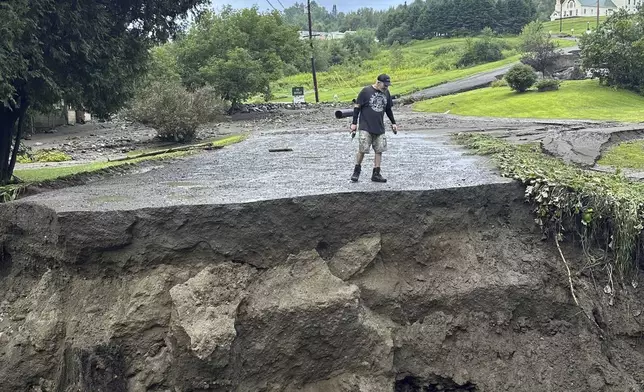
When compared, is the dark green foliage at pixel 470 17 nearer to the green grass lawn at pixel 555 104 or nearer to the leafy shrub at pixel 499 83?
the leafy shrub at pixel 499 83

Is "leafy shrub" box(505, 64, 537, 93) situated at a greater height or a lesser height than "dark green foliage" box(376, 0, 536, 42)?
lesser

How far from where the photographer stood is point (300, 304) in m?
8.09

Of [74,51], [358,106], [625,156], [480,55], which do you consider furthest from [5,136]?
[480,55]

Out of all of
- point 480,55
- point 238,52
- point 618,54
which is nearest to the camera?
point 618,54

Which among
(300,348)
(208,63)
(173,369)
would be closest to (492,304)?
(300,348)

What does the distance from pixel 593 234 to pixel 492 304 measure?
65.6 inches

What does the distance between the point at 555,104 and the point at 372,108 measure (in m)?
22.0

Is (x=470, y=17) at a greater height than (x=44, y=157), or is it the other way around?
(x=470, y=17)

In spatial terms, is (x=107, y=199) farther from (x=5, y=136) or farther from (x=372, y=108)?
(x=5, y=136)

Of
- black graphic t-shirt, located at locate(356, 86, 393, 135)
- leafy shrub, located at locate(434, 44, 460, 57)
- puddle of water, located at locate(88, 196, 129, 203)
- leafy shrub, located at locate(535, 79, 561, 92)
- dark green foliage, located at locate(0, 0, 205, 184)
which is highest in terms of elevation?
dark green foliage, located at locate(0, 0, 205, 184)

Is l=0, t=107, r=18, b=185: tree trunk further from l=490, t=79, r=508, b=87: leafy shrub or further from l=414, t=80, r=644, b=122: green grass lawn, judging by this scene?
l=490, t=79, r=508, b=87: leafy shrub

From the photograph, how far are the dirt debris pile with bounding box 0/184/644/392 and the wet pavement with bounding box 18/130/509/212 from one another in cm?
41

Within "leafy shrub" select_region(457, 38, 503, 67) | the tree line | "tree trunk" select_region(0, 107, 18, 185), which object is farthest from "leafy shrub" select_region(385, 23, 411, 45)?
"tree trunk" select_region(0, 107, 18, 185)

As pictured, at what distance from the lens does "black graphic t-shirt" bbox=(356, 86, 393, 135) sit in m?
9.63
